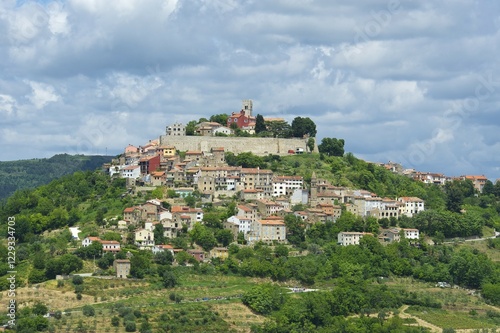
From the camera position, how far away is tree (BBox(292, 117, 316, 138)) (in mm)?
84688

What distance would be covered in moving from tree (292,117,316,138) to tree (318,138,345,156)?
4.89ft

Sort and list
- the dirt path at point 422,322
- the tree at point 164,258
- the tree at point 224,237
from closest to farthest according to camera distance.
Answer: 1. the dirt path at point 422,322
2. the tree at point 164,258
3. the tree at point 224,237

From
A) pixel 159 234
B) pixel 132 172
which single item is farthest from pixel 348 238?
pixel 132 172

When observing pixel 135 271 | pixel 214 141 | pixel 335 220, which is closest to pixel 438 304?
pixel 335 220

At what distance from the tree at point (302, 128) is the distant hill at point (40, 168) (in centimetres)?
5024

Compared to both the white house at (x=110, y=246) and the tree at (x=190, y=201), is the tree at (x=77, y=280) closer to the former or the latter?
the white house at (x=110, y=246)

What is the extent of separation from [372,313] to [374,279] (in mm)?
6027

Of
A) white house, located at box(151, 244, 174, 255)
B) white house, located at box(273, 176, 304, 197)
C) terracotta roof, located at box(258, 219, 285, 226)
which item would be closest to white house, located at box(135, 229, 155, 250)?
white house, located at box(151, 244, 174, 255)

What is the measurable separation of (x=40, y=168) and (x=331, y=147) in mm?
68535

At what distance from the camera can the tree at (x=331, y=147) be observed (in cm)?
8406

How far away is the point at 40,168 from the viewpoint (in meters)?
140

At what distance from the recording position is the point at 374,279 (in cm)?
6094

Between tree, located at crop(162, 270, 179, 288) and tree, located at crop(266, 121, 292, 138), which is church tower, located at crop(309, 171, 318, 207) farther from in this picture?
tree, located at crop(162, 270, 179, 288)

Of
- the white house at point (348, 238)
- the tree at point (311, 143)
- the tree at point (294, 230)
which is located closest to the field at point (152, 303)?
the tree at point (294, 230)
